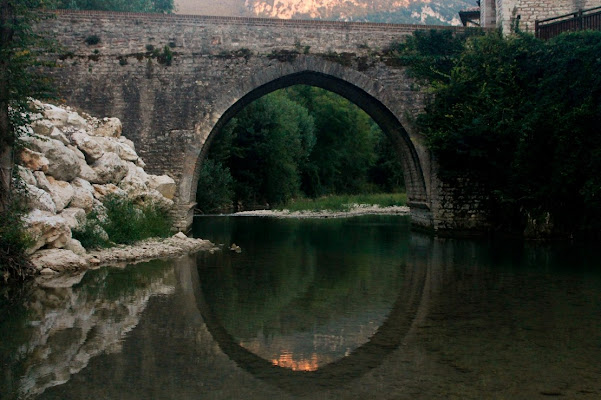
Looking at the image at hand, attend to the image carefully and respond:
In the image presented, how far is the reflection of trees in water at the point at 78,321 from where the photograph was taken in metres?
4.69

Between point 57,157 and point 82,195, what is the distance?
796 mm

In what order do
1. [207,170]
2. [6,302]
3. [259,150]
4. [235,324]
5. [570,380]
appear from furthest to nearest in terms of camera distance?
[259,150] < [207,170] < [6,302] < [235,324] < [570,380]

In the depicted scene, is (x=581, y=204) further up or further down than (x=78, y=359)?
further up

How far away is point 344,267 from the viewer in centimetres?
1054

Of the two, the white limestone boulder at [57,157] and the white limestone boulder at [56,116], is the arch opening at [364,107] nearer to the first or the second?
the white limestone boulder at [56,116]

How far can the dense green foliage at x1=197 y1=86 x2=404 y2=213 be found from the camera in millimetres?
28545

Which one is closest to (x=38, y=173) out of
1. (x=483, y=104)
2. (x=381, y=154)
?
(x=483, y=104)

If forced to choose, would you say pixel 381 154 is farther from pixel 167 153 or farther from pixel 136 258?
pixel 136 258

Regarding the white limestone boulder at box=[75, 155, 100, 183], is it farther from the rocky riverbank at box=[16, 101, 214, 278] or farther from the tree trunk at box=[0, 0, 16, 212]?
the tree trunk at box=[0, 0, 16, 212]

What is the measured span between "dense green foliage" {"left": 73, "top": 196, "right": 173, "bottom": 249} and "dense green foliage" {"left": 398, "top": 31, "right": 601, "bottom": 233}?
756 centimetres

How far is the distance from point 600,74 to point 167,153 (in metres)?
10.1

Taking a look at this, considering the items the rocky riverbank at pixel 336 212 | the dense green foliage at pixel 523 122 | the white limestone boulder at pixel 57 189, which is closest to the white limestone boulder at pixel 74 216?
the white limestone boulder at pixel 57 189

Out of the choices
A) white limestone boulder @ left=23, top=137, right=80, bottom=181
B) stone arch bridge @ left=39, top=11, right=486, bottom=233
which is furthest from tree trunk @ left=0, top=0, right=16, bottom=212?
stone arch bridge @ left=39, top=11, right=486, bottom=233

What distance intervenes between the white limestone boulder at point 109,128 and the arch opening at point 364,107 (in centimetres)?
204
